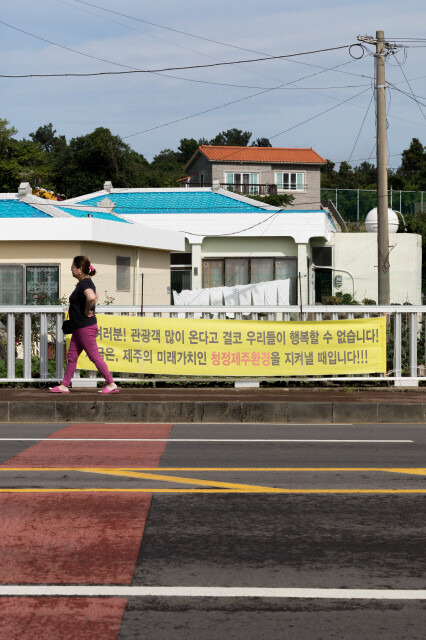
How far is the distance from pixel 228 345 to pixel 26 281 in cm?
1194

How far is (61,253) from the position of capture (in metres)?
24.8

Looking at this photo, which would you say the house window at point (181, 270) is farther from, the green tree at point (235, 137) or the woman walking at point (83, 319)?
the green tree at point (235, 137)

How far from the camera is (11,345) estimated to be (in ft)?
46.2

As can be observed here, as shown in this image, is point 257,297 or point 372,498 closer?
point 372,498

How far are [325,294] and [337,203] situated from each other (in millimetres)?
24425

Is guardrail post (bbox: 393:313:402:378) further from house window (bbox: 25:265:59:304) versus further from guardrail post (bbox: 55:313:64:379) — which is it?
house window (bbox: 25:265:59:304)

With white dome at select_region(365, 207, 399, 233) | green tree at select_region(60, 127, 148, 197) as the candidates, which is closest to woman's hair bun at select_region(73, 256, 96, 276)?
white dome at select_region(365, 207, 399, 233)

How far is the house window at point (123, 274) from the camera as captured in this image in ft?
88.7

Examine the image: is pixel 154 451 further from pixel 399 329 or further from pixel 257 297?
pixel 257 297

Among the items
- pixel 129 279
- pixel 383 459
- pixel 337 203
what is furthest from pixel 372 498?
pixel 337 203

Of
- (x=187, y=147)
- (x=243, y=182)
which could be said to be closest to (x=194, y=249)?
(x=243, y=182)

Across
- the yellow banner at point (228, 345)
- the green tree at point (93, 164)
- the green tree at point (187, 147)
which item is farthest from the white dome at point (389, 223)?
the green tree at point (187, 147)

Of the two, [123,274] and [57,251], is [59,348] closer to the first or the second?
[57,251]

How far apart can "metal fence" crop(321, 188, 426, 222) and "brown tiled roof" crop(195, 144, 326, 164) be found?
5184mm
